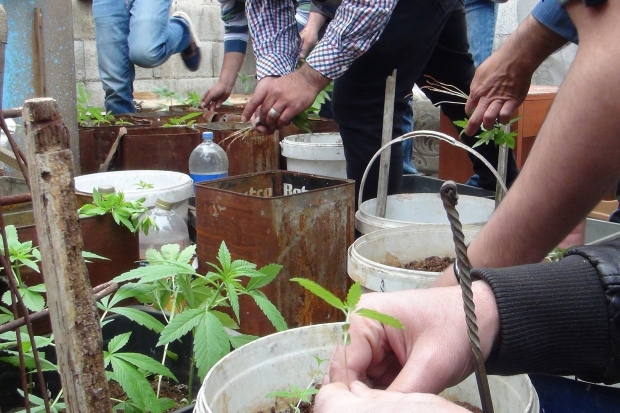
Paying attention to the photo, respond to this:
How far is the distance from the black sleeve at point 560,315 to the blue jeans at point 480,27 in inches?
114

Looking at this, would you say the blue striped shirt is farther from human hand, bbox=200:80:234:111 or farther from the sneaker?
the sneaker

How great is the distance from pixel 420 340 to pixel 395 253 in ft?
3.58

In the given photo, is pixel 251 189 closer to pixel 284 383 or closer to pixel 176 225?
pixel 176 225

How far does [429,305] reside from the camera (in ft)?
2.64

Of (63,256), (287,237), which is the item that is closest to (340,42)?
(287,237)

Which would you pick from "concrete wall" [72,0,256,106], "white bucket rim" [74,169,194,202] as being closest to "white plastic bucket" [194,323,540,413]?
"white bucket rim" [74,169,194,202]

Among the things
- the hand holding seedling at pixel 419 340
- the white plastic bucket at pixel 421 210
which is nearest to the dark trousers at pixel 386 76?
the white plastic bucket at pixel 421 210

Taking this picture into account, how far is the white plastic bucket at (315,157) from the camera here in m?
2.77

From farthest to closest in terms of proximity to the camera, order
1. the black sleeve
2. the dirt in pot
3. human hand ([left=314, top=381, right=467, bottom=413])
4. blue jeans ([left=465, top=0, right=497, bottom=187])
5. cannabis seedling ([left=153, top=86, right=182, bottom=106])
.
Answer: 1. cannabis seedling ([left=153, top=86, right=182, bottom=106])
2. blue jeans ([left=465, top=0, right=497, bottom=187])
3. the dirt in pot
4. the black sleeve
5. human hand ([left=314, top=381, right=467, bottom=413])

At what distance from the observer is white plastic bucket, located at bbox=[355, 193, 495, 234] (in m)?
1.99

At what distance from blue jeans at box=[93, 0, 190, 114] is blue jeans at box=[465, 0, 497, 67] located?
2.16 meters

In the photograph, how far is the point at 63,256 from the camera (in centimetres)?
71

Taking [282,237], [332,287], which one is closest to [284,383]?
[282,237]

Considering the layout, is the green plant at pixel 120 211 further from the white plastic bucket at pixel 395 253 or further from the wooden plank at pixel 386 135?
the wooden plank at pixel 386 135
